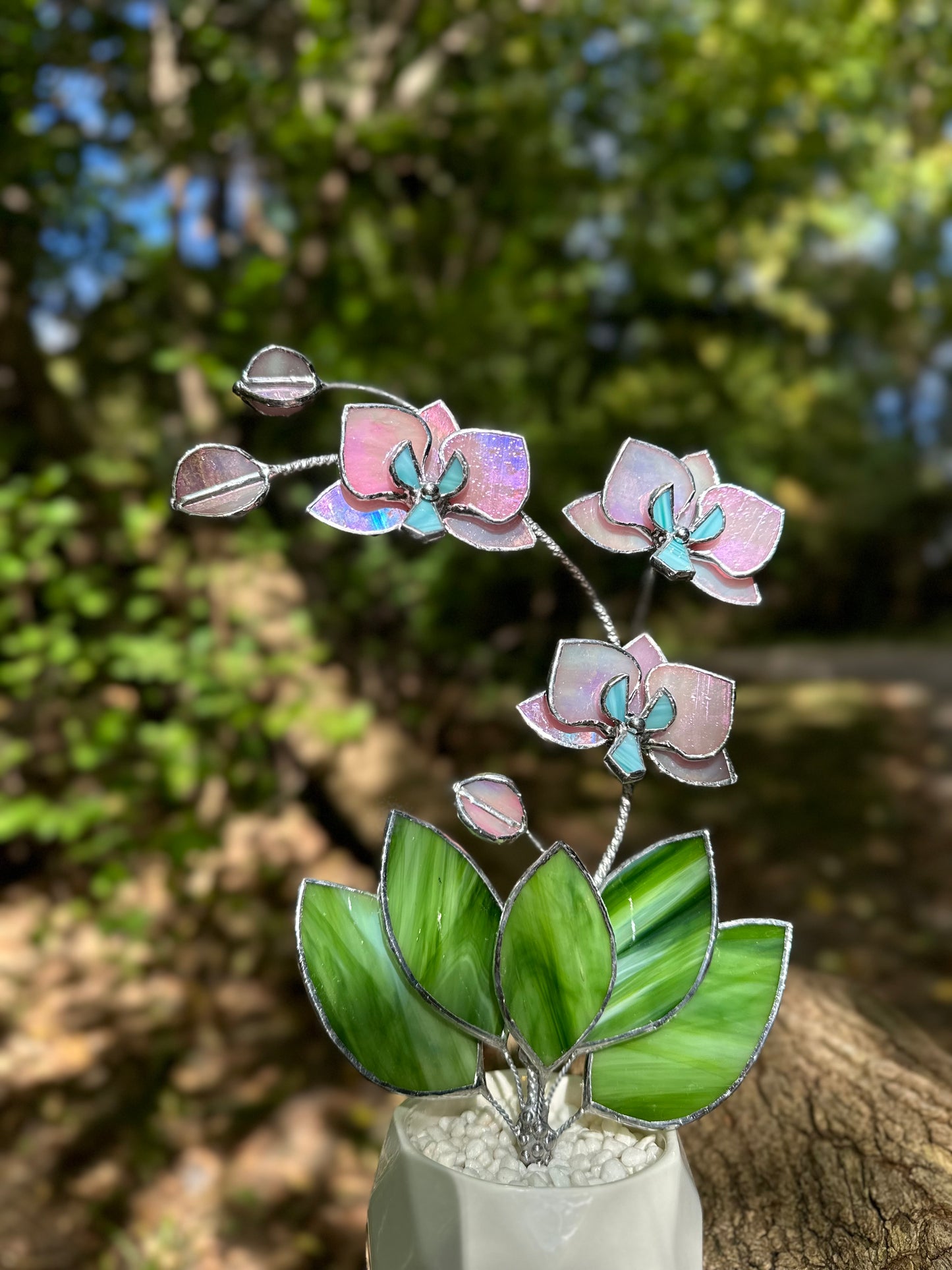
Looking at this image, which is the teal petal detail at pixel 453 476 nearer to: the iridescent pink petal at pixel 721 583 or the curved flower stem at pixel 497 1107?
the iridescent pink petal at pixel 721 583

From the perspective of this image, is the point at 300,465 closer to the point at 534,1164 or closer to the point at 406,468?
the point at 406,468

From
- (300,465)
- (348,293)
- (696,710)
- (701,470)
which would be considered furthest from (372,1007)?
(348,293)

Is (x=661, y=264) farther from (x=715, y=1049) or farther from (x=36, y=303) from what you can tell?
(x=715, y=1049)

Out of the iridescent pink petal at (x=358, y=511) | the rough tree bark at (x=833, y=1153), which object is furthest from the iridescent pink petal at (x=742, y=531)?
the rough tree bark at (x=833, y=1153)

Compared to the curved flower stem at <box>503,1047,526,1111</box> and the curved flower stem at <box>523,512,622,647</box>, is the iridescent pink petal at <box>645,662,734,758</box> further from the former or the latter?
the curved flower stem at <box>503,1047,526,1111</box>

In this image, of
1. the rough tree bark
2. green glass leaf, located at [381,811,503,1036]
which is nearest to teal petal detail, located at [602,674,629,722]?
green glass leaf, located at [381,811,503,1036]

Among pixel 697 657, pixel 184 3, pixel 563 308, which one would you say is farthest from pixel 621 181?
pixel 697 657
